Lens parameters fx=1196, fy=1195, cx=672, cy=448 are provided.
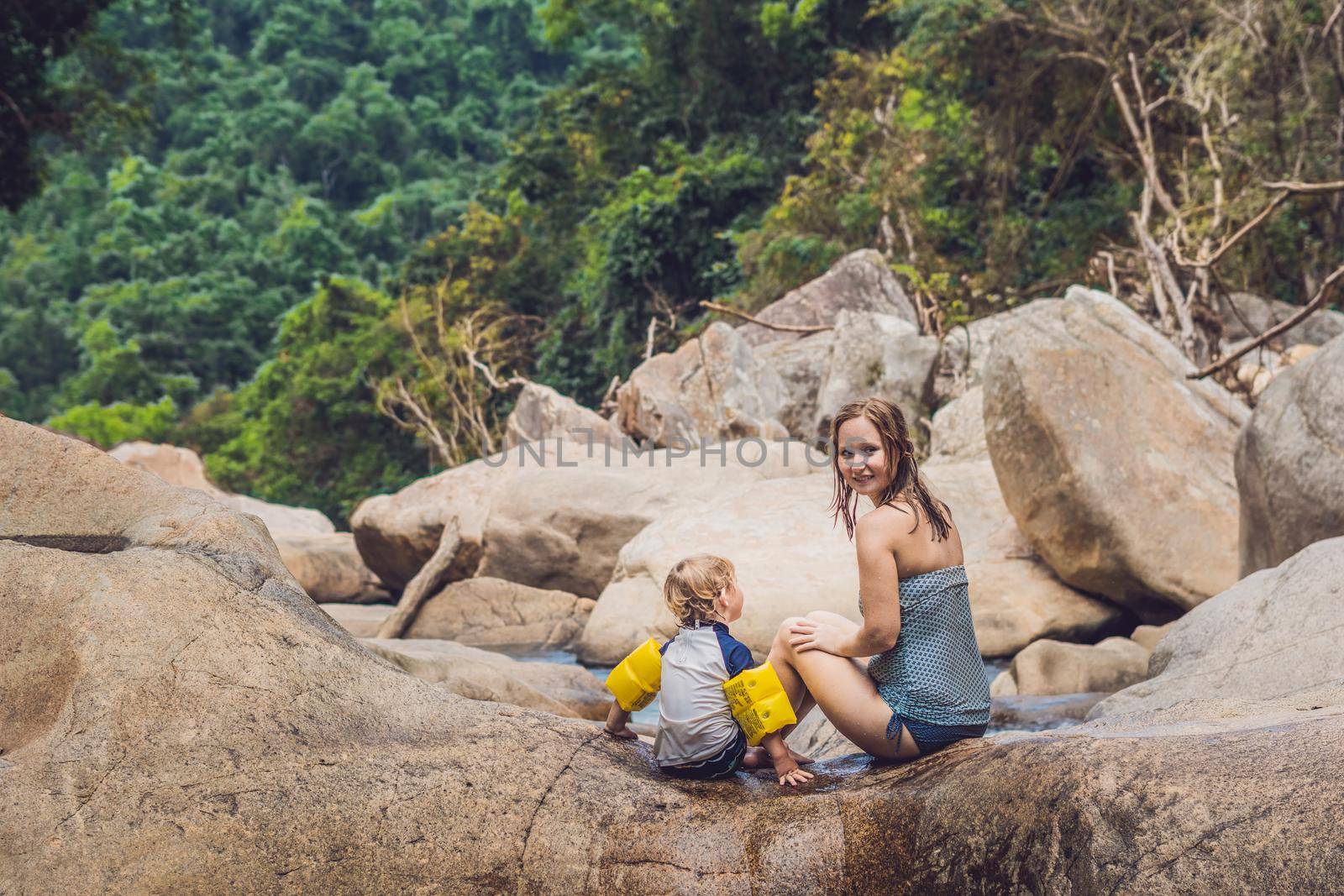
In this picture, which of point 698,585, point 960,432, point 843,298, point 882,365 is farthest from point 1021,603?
point 843,298

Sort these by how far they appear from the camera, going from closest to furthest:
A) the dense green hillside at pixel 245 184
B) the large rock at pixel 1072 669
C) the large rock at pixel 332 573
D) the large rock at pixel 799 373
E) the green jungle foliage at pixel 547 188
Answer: the large rock at pixel 1072 669, the large rock at pixel 332 573, the large rock at pixel 799 373, the green jungle foliage at pixel 547 188, the dense green hillside at pixel 245 184

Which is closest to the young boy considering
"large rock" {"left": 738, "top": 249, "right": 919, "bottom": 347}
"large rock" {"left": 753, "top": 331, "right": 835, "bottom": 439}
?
A: "large rock" {"left": 753, "top": 331, "right": 835, "bottom": 439}

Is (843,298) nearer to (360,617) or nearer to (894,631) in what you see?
(360,617)

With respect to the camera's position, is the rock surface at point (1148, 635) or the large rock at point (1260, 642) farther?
the rock surface at point (1148, 635)

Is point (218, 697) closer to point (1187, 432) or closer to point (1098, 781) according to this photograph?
point (1098, 781)

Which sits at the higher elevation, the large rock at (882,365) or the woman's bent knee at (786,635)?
the large rock at (882,365)

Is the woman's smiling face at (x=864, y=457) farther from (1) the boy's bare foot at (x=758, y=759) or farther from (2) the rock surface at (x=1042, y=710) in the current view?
(2) the rock surface at (x=1042, y=710)

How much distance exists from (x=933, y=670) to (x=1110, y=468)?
4912mm

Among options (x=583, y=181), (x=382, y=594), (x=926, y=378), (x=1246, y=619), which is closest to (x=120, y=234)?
(x=583, y=181)

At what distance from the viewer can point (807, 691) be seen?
10.8 ft

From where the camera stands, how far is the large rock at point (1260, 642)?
400 centimetres

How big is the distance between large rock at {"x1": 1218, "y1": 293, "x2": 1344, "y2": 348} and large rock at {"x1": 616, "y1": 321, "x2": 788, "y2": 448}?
527 centimetres

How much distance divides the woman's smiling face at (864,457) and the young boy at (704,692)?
0.43 metres

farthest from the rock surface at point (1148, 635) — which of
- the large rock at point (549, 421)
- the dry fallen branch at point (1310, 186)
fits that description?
the large rock at point (549, 421)
